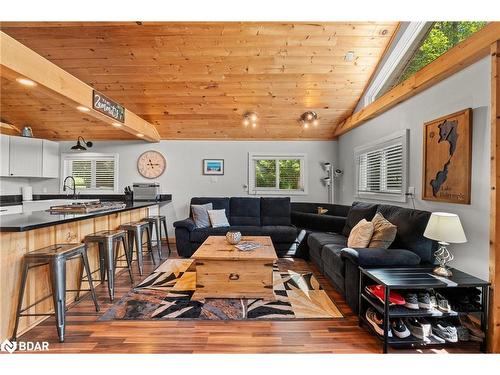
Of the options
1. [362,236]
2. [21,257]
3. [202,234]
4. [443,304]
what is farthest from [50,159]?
[443,304]

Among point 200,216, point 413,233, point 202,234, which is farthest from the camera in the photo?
point 200,216

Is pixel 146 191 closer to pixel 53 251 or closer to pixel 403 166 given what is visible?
pixel 53 251

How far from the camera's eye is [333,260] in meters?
3.03

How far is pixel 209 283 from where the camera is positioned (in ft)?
9.53

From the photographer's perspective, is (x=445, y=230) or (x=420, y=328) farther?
(x=445, y=230)

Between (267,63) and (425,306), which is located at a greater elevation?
(267,63)

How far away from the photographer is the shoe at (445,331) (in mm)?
2016

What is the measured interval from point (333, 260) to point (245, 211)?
7.94 feet

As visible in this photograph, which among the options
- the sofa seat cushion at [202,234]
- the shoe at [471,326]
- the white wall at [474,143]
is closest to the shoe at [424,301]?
the shoe at [471,326]

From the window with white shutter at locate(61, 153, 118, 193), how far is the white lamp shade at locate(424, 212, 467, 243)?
18.7 ft

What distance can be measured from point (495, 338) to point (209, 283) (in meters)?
2.43
